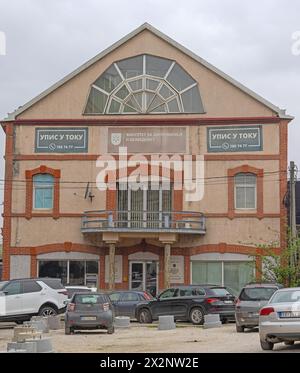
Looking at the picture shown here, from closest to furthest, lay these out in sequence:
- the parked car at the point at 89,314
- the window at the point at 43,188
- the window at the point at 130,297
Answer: the parked car at the point at 89,314 < the window at the point at 130,297 < the window at the point at 43,188

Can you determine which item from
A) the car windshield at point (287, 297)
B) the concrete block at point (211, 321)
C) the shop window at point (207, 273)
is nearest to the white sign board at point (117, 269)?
the shop window at point (207, 273)

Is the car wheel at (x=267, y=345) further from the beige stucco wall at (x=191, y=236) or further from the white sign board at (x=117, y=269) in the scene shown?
the white sign board at (x=117, y=269)

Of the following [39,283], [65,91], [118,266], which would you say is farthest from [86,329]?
[65,91]

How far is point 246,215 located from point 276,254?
2.61 metres

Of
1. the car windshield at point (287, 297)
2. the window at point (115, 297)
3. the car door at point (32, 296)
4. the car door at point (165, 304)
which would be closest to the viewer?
the car windshield at point (287, 297)

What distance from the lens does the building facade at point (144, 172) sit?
1581 inches

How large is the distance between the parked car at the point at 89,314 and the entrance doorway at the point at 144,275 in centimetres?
1605

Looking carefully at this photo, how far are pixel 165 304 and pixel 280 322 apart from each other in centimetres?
1267

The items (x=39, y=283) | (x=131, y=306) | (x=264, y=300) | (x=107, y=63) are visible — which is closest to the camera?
(x=264, y=300)

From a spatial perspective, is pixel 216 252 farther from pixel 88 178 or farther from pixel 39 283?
pixel 39 283

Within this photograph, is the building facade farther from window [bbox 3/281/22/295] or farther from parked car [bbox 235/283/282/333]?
parked car [bbox 235/283/282/333]

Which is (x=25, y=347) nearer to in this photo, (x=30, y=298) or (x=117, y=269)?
(x=30, y=298)

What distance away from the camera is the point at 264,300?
23.8 m

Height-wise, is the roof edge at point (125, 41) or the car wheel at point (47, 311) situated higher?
the roof edge at point (125, 41)
